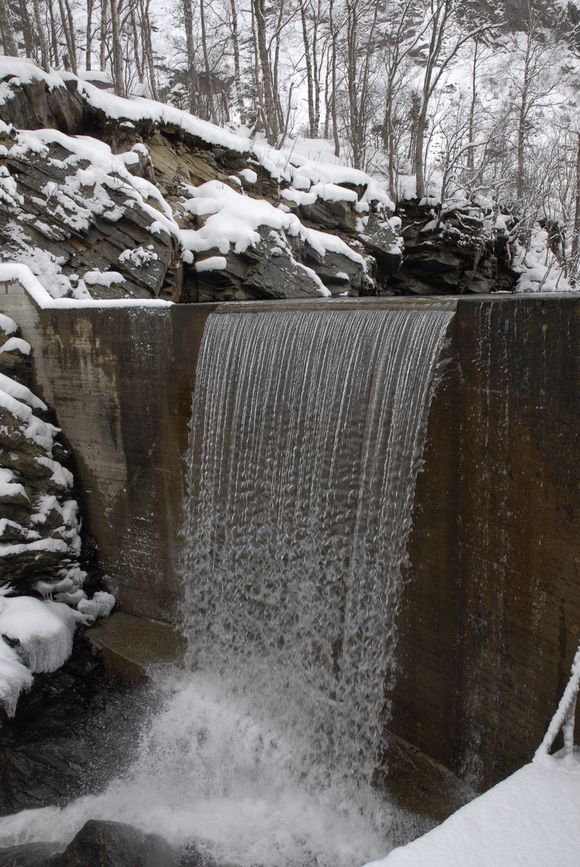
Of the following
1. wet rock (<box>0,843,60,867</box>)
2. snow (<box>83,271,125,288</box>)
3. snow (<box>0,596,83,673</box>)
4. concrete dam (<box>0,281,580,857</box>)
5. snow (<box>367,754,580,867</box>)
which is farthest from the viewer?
snow (<box>83,271,125,288</box>)

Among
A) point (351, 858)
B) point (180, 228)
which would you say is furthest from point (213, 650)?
point (180, 228)

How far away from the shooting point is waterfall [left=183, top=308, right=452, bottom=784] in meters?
4.26

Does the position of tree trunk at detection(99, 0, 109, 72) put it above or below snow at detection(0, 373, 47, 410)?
above

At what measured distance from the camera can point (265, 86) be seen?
13.4 meters

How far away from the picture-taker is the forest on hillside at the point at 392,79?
1254 centimetres

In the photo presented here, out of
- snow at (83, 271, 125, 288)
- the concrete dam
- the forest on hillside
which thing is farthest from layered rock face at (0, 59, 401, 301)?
the concrete dam

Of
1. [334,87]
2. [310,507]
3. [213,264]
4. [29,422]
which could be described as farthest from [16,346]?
[334,87]

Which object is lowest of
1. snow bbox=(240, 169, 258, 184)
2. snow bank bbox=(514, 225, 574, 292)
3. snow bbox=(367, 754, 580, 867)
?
snow bbox=(367, 754, 580, 867)

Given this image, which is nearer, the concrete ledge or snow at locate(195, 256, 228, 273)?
the concrete ledge

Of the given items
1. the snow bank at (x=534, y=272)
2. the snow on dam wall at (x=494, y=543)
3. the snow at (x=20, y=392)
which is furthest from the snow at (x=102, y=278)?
the snow bank at (x=534, y=272)

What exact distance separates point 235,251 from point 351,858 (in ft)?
24.1

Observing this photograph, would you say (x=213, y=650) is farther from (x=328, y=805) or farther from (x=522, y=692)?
(x=522, y=692)

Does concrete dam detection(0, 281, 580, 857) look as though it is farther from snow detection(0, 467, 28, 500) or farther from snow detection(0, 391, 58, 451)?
snow detection(0, 467, 28, 500)

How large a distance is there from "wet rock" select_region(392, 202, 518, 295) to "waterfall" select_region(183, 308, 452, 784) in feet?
23.0
